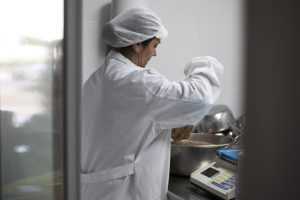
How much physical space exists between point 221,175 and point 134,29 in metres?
0.55

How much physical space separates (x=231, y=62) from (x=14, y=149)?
5.80 ft

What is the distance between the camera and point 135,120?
40.4 inches

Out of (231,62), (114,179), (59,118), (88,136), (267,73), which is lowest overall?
(114,179)

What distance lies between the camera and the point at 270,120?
0.70 ft

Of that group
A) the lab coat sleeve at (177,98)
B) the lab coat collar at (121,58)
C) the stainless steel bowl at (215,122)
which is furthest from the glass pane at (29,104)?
the stainless steel bowl at (215,122)

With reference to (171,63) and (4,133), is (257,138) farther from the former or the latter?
(171,63)

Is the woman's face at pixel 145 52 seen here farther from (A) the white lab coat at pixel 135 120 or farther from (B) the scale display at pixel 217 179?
(B) the scale display at pixel 217 179

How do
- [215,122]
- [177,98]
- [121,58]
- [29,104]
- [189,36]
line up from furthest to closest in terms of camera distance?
[189,36]
[215,122]
[121,58]
[177,98]
[29,104]

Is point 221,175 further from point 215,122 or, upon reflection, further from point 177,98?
point 215,122

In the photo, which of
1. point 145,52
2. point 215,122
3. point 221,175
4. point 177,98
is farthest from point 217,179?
point 215,122

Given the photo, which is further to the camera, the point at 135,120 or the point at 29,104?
the point at 135,120

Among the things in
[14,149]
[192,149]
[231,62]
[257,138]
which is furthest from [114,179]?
[231,62]

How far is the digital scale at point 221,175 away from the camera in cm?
94

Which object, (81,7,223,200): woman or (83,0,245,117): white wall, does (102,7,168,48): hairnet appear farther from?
(83,0,245,117): white wall
